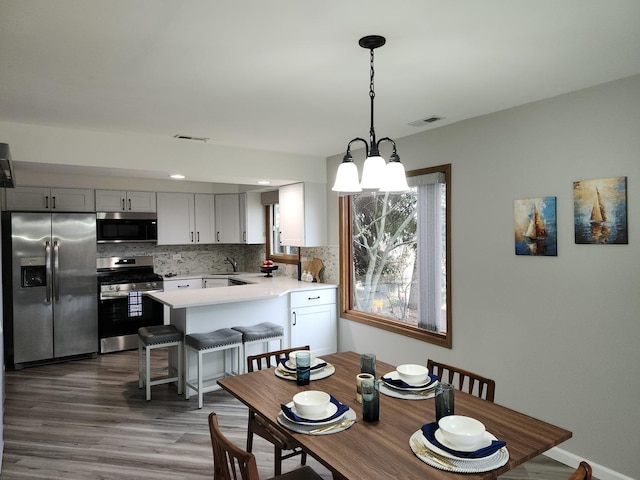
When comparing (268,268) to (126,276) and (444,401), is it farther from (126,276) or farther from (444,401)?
(444,401)

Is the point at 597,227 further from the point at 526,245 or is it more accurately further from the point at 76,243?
the point at 76,243

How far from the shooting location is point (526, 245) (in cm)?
300

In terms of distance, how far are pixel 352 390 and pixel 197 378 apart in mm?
2131

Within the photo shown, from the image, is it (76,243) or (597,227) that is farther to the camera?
(76,243)

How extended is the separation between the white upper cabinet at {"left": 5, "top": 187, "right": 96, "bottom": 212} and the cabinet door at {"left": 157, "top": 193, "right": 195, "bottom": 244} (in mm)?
877

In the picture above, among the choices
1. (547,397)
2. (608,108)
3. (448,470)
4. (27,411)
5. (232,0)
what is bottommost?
(27,411)

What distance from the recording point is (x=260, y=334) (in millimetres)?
4004

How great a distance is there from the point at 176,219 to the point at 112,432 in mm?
3394

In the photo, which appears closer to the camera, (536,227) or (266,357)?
(266,357)

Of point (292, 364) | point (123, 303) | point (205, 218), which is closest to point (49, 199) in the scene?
point (123, 303)

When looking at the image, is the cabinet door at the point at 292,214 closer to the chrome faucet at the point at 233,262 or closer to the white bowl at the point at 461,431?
the chrome faucet at the point at 233,262

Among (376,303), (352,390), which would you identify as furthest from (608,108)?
(376,303)

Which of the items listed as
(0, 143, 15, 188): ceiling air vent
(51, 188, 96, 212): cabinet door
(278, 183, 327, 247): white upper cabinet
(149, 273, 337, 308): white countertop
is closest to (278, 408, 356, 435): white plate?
(149, 273, 337, 308): white countertop

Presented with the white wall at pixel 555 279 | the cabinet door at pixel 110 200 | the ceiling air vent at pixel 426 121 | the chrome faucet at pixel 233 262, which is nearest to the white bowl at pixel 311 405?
the white wall at pixel 555 279
